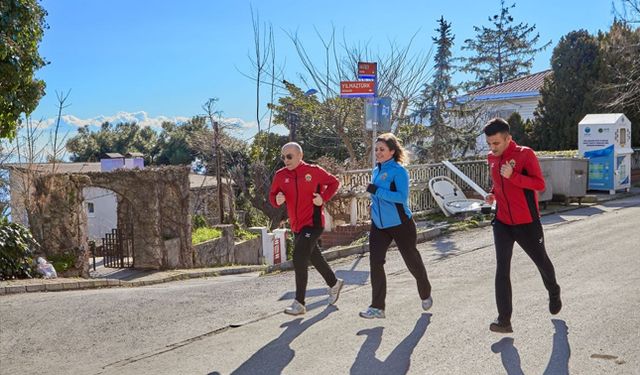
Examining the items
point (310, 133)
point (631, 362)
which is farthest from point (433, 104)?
point (631, 362)

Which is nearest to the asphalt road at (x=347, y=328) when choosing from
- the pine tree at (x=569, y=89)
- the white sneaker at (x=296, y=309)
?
the white sneaker at (x=296, y=309)

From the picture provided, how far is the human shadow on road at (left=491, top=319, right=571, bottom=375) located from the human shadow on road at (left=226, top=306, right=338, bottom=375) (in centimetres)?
163

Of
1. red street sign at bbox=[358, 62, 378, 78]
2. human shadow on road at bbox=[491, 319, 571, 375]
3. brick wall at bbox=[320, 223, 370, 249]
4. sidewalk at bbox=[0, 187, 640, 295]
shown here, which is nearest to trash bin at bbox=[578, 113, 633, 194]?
sidewalk at bbox=[0, 187, 640, 295]

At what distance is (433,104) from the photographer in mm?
21547

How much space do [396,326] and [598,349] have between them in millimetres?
1702

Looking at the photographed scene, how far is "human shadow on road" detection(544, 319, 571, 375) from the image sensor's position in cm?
469

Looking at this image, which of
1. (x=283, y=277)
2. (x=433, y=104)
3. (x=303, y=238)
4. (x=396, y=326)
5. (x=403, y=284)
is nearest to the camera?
(x=396, y=326)

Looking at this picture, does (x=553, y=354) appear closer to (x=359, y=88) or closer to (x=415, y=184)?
(x=359, y=88)

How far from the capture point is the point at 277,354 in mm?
5395

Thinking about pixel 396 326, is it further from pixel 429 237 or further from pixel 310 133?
pixel 310 133

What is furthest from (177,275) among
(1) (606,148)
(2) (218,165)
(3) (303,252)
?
(1) (606,148)

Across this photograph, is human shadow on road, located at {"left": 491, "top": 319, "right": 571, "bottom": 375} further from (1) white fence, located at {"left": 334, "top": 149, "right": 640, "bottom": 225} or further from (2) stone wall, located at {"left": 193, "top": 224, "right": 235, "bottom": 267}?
(2) stone wall, located at {"left": 193, "top": 224, "right": 235, "bottom": 267}

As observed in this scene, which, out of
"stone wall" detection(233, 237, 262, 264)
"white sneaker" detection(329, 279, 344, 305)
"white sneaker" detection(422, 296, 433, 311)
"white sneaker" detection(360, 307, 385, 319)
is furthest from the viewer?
"stone wall" detection(233, 237, 262, 264)

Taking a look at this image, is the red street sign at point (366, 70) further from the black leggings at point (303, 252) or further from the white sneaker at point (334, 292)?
the black leggings at point (303, 252)
